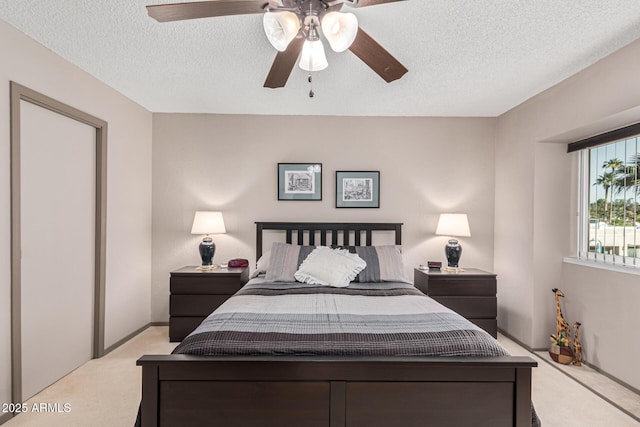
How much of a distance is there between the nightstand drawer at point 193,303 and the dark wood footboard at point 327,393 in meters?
1.98

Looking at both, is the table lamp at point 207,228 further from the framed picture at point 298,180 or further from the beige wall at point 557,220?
the beige wall at point 557,220

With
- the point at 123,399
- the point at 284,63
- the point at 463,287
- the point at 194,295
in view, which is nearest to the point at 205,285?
the point at 194,295

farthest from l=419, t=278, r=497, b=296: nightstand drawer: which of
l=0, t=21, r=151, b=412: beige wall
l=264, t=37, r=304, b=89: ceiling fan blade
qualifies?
l=0, t=21, r=151, b=412: beige wall

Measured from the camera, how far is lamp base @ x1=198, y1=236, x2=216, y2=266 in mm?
3877

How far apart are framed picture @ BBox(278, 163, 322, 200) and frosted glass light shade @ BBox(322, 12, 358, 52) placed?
264 centimetres

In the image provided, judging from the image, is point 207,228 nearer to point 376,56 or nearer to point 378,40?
point 378,40

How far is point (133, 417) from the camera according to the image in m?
2.30

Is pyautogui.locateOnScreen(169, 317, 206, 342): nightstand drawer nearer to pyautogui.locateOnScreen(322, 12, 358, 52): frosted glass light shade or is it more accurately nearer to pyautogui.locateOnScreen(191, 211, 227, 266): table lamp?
pyautogui.locateOnScreen(191, 211, 227, 266): table lamp

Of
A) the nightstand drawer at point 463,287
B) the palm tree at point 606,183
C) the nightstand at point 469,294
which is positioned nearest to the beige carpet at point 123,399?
the nightstand at point 469,294

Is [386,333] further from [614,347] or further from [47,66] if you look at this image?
[47,66]

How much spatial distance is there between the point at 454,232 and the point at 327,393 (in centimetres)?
271

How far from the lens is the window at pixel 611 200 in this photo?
9.21 feet

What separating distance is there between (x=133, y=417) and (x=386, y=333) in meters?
1.75

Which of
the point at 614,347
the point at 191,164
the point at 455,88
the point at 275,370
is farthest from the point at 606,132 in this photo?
the point at 191,164
